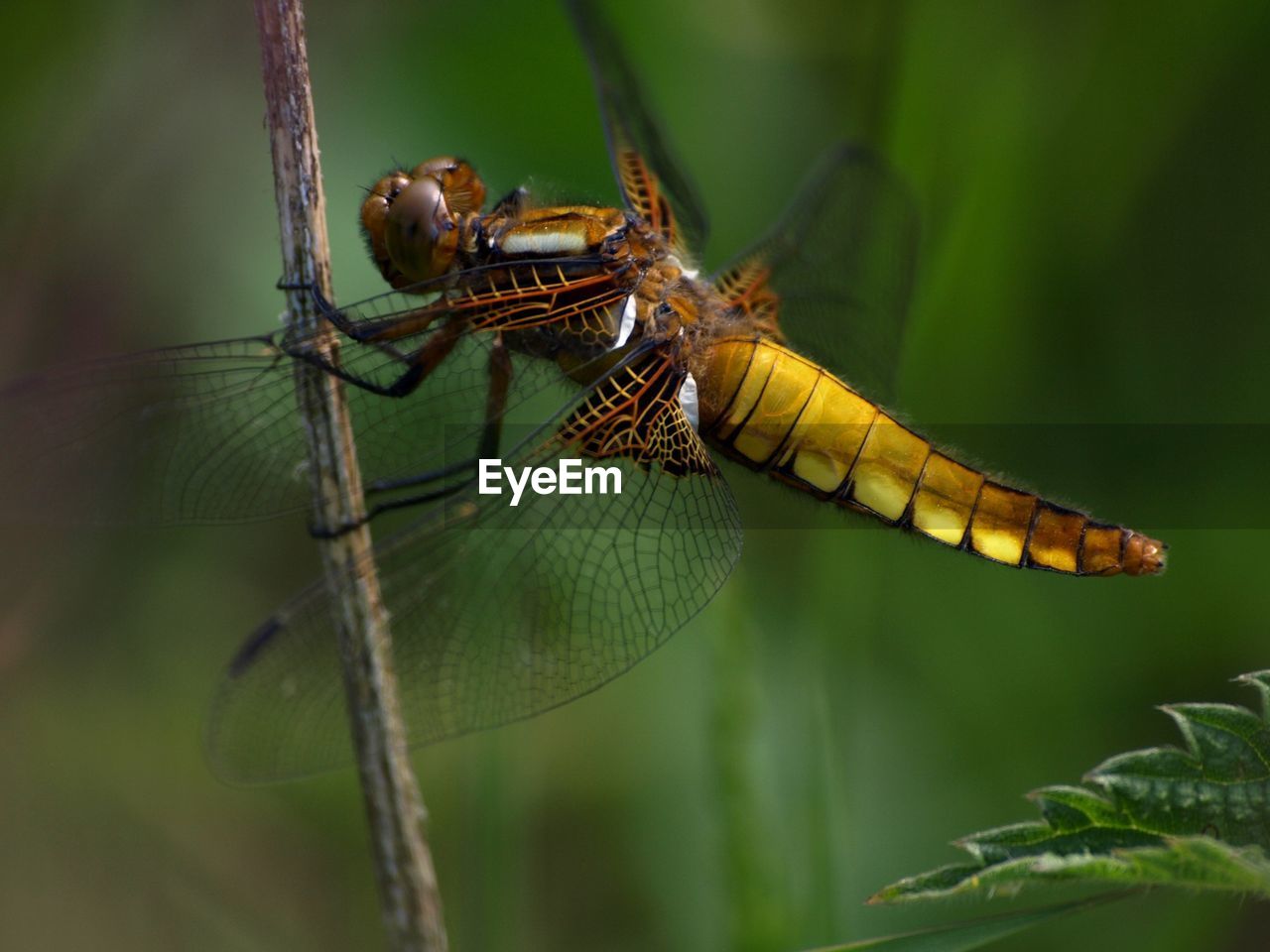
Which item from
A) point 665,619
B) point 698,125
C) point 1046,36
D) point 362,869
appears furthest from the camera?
point 698,125

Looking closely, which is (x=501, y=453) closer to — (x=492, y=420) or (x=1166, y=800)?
(x=492, y=420)

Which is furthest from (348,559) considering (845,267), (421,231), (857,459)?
(845,267)

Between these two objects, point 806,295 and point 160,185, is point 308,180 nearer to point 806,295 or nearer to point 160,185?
point 806,295

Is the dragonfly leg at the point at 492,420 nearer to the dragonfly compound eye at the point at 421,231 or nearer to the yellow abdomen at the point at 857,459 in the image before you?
the dragonfly compound eye at the point at 421,231

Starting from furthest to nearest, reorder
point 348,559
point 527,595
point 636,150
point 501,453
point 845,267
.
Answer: point 845,267, point 636,150, point 501,453, point 527,595, point 348,559

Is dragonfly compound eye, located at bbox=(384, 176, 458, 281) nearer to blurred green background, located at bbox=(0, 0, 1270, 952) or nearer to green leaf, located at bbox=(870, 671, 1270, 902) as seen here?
blurred green background, located at bbox=(0, 0, 1270, 952)

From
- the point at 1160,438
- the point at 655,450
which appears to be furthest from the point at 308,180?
the point at 1160,438
